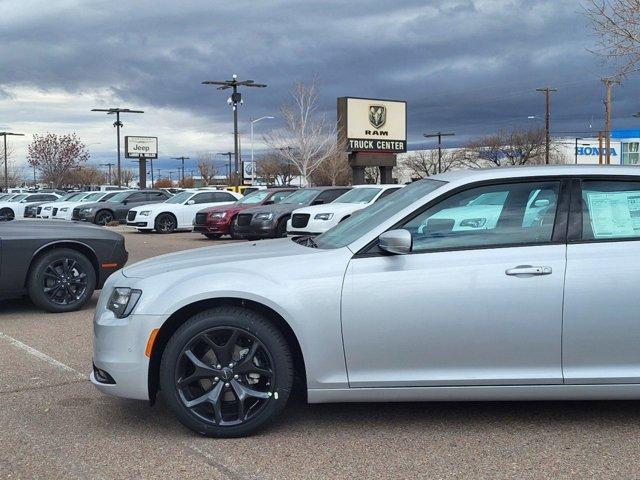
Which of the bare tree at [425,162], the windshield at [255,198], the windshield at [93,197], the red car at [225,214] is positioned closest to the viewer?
the red car at [225,214]

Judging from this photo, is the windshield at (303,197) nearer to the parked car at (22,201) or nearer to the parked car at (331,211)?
the parked car at (331,211)

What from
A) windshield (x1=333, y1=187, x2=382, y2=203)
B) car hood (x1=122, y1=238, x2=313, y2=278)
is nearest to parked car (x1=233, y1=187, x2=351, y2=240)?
windshield (x1=333, y1=187, x2=382, y2=203)

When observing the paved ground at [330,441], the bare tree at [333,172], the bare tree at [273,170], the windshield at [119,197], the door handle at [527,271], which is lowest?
the paved ground at [330,441]

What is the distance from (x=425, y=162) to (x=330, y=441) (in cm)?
8754

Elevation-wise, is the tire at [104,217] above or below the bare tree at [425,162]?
below

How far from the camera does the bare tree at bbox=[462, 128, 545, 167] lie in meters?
71.9

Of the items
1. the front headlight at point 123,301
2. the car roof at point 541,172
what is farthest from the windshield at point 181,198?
the car roof at point 541,172

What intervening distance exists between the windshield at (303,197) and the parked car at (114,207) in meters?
11.5

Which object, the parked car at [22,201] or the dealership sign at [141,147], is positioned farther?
the dealership sign at [141,147]

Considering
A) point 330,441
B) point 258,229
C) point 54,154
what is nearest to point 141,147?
point 54,154

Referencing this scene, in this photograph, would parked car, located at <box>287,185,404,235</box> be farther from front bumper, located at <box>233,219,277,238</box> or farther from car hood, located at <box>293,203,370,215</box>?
front bumper, located at <box>233,219,277,238</box>

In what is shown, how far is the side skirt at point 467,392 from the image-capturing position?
13.2 feet

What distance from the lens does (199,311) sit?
4.09 meters

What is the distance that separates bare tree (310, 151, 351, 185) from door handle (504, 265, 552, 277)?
5075 cm
